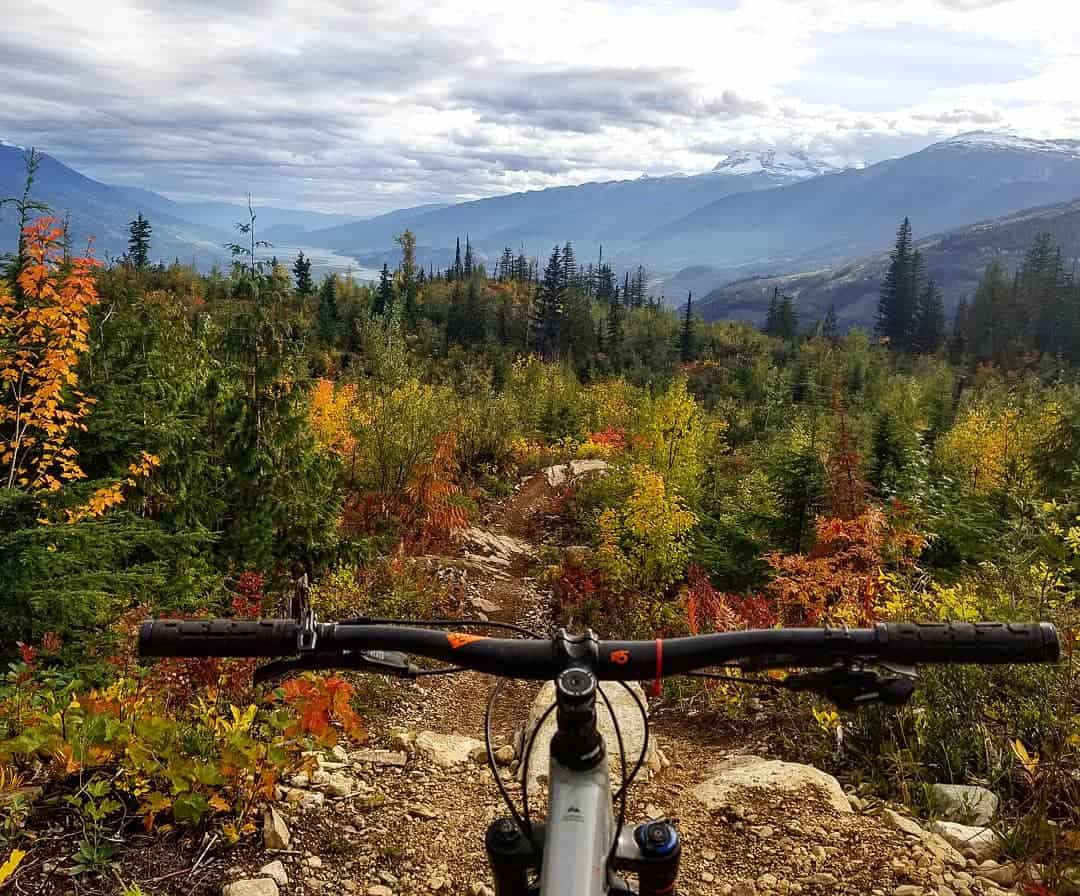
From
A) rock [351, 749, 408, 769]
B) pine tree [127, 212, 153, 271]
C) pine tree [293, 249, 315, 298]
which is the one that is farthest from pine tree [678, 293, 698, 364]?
rock [351, 749, 408, 769]

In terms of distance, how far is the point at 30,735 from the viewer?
146 inches

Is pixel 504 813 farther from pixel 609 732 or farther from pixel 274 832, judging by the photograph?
pixel 274 832

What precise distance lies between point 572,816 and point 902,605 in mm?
5326

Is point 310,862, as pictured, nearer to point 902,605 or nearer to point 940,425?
point 902,605

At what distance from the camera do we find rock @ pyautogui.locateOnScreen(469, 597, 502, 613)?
449 inches

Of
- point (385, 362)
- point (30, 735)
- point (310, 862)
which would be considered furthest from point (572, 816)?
point (385, 362)

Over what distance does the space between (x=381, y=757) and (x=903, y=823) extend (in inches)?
139

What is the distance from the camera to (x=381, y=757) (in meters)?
5.29

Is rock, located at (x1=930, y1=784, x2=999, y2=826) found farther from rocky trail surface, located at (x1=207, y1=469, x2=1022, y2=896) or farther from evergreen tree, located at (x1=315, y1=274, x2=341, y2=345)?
evergreen tree, located at (x1=315, y1=274, x2=341, y2=345)

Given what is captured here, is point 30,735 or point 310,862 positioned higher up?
point 30,735

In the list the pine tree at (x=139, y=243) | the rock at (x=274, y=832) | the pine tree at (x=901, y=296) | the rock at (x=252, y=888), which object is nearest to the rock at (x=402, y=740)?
the rock at (x=274, y=832)

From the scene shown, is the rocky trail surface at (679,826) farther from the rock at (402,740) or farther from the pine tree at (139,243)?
the pine tree at (139,243)

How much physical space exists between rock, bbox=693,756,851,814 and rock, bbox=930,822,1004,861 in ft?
1.75

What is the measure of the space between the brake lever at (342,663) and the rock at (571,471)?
57.5 feet
